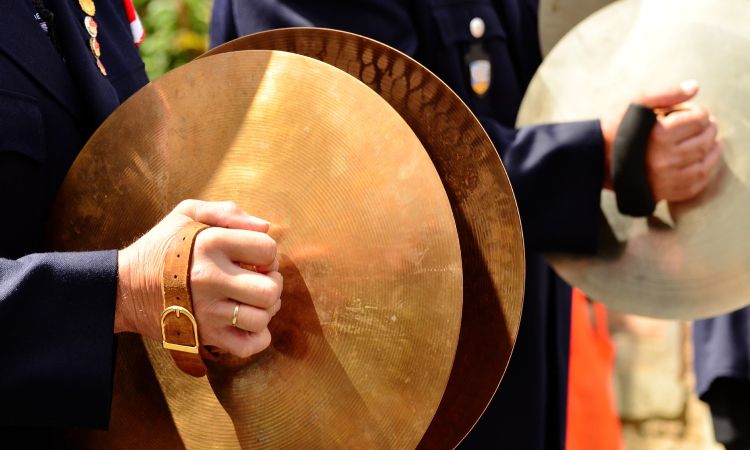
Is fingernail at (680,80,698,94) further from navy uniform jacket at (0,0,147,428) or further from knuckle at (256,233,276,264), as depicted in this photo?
navy uniform jacket at (0,0,147,428)

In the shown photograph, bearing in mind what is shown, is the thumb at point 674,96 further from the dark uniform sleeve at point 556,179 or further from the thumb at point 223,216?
the thumb at point 223,216

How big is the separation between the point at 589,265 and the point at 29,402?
1.06 meters

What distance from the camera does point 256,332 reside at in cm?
133

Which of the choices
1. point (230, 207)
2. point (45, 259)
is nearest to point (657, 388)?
point (230, 207)

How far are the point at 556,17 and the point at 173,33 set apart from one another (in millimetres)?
2735

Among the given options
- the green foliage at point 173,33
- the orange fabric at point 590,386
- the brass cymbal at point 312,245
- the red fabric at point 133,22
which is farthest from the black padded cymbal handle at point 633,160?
the green foliage at point 173,33

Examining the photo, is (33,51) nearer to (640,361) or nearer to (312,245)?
(312,245)

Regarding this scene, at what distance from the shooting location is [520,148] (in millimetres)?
1840

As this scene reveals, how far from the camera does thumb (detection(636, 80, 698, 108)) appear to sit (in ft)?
5.67

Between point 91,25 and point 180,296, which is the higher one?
point 91,25

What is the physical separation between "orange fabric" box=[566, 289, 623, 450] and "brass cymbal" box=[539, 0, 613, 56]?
62.6 inches

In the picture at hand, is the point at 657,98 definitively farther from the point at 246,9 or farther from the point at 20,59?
the point at 20,59

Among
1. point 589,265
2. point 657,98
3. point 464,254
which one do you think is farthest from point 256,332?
point 657,98

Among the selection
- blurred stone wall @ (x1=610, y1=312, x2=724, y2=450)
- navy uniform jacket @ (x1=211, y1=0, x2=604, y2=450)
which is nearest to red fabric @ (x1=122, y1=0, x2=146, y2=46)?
navy uniform jacket @ (x1=211, y1=0, x2=604, y2=450)
